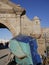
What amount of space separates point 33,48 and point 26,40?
43cm

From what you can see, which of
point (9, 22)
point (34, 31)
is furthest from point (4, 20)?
point (34, 31)

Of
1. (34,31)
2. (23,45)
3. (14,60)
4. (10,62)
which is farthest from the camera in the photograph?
(34,31)

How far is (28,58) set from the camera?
9234mm

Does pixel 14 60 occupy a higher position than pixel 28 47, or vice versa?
pixel 28 47

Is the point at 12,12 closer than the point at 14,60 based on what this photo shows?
No

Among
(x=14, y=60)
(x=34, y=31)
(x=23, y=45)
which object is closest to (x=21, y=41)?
(x=23, y=45)

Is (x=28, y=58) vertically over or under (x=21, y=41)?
under

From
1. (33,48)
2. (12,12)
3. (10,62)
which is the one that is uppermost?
(12,12)

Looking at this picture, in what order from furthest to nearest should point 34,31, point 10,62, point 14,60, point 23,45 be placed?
point 34,31, point 10,62, point 14,60, point 23,45

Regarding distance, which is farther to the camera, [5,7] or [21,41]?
[5,7]

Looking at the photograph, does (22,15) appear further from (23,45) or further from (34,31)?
(23,45)

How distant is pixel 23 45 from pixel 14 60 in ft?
4.33

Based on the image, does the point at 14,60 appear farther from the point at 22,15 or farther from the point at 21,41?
the point at 22,15

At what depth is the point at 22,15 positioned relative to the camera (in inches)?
981
